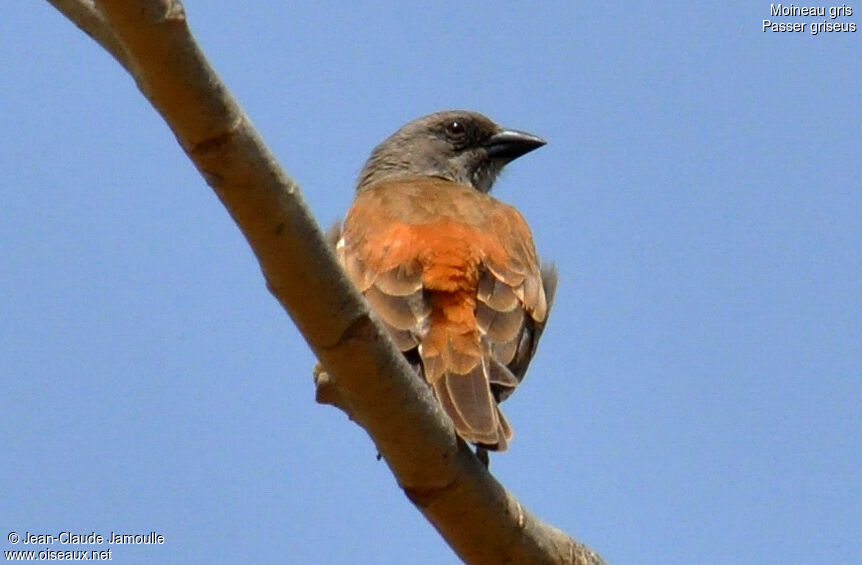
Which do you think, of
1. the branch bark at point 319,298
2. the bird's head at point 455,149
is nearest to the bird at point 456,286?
the branch bark at point 319,298

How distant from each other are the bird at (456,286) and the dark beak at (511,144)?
1167 millimetres

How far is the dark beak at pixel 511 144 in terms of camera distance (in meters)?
8.85

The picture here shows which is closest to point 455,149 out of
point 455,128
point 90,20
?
point 455,128

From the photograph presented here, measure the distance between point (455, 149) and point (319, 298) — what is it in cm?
498

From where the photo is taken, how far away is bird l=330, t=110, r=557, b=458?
5.39 metres

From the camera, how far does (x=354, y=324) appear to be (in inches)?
163

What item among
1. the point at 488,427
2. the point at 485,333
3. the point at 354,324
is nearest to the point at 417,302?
the point at 485,333

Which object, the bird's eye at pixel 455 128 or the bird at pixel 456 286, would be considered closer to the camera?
the bird at pixel 456 286

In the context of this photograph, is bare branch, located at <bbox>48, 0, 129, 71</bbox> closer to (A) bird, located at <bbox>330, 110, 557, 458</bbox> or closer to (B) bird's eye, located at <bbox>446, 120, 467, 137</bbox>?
(A) bird, located at <bbox>330, 110, 557, 458</bbox>

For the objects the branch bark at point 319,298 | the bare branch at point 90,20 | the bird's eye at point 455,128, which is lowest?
the branch bark at point 319,298

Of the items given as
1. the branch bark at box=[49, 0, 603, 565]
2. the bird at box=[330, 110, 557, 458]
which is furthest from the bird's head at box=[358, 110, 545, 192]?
the branch bark at box=[49, 0, 603, 565]

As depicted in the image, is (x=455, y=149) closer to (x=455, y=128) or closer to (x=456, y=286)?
(x=455, y=128)

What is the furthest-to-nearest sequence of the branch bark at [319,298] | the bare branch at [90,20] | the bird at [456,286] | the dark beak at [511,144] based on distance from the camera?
1. the dark beak at [511,144]
2. the bird at [456,286]
3. the bare branch at [90,20]
4. the branch bark at [319,298]

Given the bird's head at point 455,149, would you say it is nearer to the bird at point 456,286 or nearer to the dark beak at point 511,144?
the dark beak at point 511,144
